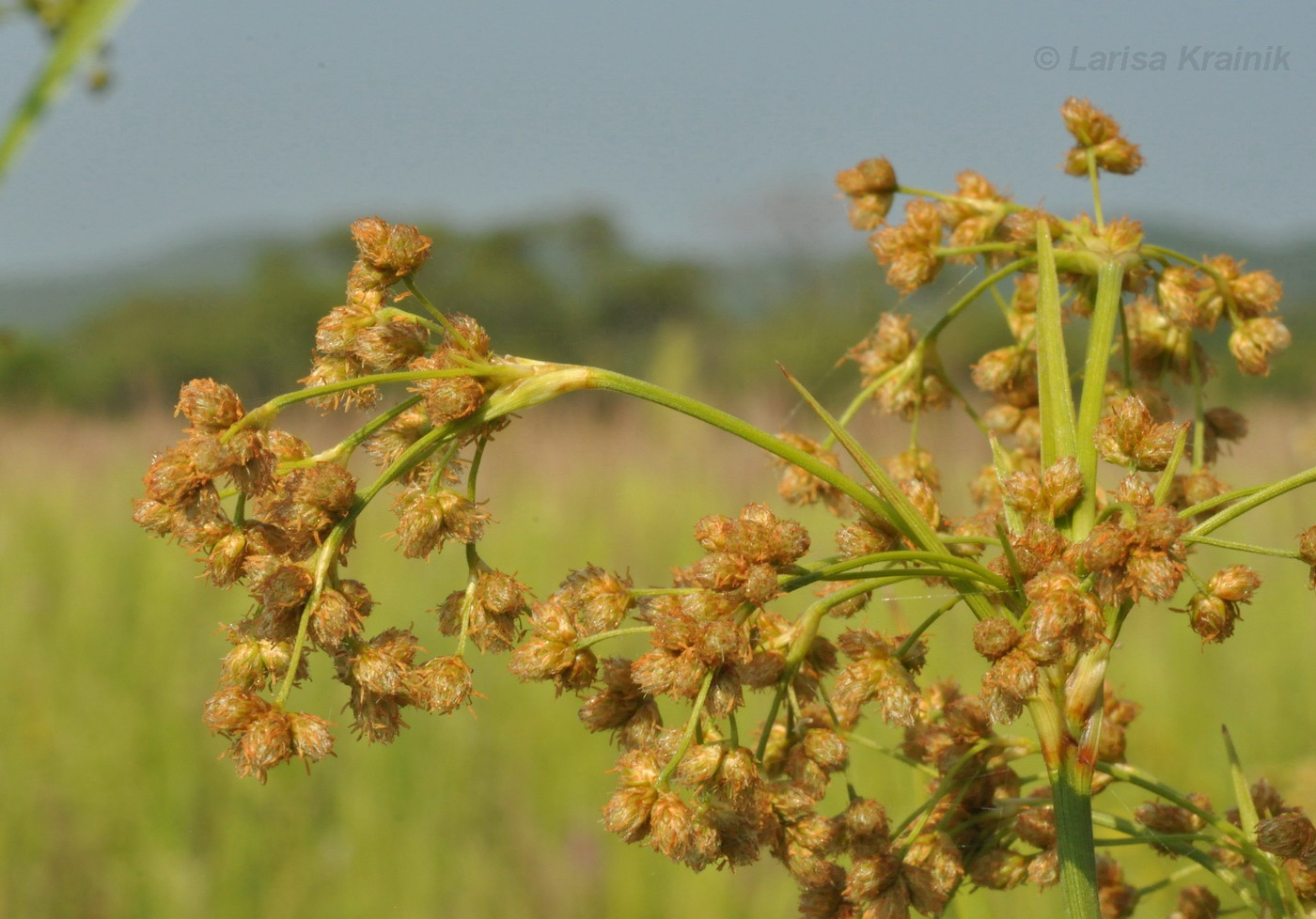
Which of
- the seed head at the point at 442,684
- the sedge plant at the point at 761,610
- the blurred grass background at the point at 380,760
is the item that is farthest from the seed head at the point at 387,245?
the blurred grass background at the point at 380,760

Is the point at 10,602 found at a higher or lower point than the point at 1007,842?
lower

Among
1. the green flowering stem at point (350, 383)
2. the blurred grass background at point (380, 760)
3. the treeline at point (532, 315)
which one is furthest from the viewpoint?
the treeline at point (532, 315)

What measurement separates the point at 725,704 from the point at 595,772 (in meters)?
5.24

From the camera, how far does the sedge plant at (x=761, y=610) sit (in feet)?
3.78

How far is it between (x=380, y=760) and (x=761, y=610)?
202 inches

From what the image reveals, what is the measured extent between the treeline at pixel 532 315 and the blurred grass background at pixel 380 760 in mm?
10055

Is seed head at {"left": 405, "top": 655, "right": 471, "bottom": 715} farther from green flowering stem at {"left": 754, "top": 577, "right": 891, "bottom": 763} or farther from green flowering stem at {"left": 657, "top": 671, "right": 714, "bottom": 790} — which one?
green flowering stem at {"left": 754, "top": 577, "right": 891, "bottom": 763}

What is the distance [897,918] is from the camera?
1344mm

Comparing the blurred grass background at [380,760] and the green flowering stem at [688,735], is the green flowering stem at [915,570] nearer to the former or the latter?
the green flowering stem at [688,735]

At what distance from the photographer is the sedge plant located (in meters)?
1.15

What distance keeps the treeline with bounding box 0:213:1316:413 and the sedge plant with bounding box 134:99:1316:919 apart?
15.8 metres

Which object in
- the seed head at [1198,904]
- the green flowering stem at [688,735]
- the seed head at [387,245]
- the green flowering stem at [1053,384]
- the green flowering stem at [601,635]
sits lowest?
the seed head at [1198,904]

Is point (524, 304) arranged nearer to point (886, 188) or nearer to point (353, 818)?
point (353, 818)

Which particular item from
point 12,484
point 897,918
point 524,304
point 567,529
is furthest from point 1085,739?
point 524,304
